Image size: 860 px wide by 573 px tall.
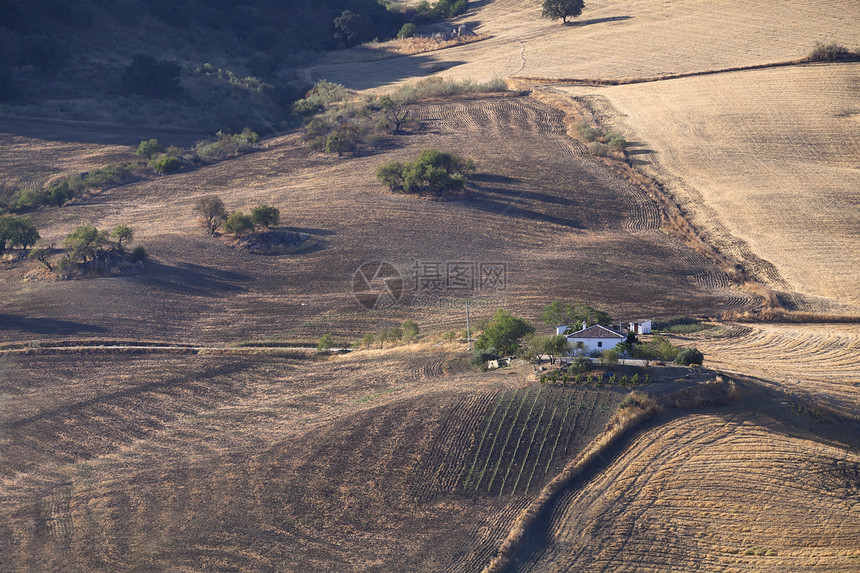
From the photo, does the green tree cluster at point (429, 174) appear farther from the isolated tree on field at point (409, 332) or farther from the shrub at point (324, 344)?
the shrub at point (324, 344)

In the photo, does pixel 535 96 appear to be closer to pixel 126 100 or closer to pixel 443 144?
pixel 443 144

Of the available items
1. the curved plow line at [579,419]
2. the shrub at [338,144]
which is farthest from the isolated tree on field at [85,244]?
the curved plow line at [579,419]

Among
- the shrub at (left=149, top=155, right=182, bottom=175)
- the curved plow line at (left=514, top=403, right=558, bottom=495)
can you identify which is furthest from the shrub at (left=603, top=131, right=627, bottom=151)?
the curved plow line at (left=514, top=403, right=558, bottom=495)

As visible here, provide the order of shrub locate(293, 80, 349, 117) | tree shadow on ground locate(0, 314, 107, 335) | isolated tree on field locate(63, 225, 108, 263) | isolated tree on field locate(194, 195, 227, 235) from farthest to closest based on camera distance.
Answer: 1. shrub locate(293, 80, 349, 117)
2. isolated tree on field locate(194, 195, 227, 235)
3. isolated tree on field locate(63, 225, 108, 263)
4. tree shadow on ground locate(0, 314, 107, 335)

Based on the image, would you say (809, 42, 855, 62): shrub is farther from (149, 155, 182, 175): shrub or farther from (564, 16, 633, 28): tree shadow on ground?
(149, 155, 182, 175): shrub

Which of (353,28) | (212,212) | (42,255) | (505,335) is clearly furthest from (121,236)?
(353,28)

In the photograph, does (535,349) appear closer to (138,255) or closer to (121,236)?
(138,255)

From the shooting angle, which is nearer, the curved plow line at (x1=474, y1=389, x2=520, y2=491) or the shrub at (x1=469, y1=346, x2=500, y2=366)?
the curved plow line at (x1=474, y1=389, x2=520, y2=491)
